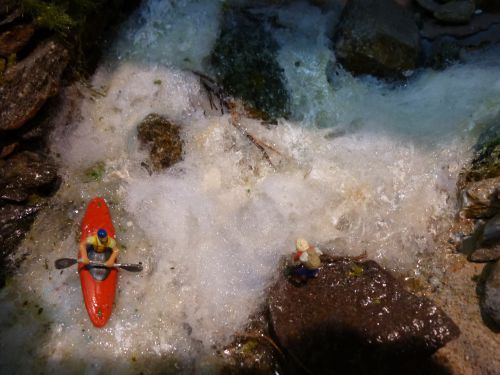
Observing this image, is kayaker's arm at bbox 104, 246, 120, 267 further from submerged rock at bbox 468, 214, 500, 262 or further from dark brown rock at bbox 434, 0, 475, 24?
dark brown rock at bbox 434, 0, 475, 24

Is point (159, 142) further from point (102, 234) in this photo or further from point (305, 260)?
point (305, 260)

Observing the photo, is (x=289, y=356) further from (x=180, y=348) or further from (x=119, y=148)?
(x=119, y=148)

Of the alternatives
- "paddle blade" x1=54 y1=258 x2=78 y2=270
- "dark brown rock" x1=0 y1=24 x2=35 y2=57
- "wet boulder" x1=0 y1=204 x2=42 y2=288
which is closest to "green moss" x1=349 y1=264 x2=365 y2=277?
"paddle blade" x1=54 y1=258 x2=78 y2=270

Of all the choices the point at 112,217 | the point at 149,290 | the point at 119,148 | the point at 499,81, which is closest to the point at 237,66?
the point at 119,148

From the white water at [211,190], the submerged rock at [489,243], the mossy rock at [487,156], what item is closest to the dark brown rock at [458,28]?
the white water at [211,190]

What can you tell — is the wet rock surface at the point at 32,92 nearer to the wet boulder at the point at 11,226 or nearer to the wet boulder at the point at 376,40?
the wet boulder at the point at 11,226

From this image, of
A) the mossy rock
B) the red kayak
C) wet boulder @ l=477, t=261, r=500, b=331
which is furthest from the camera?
the mossy rock
